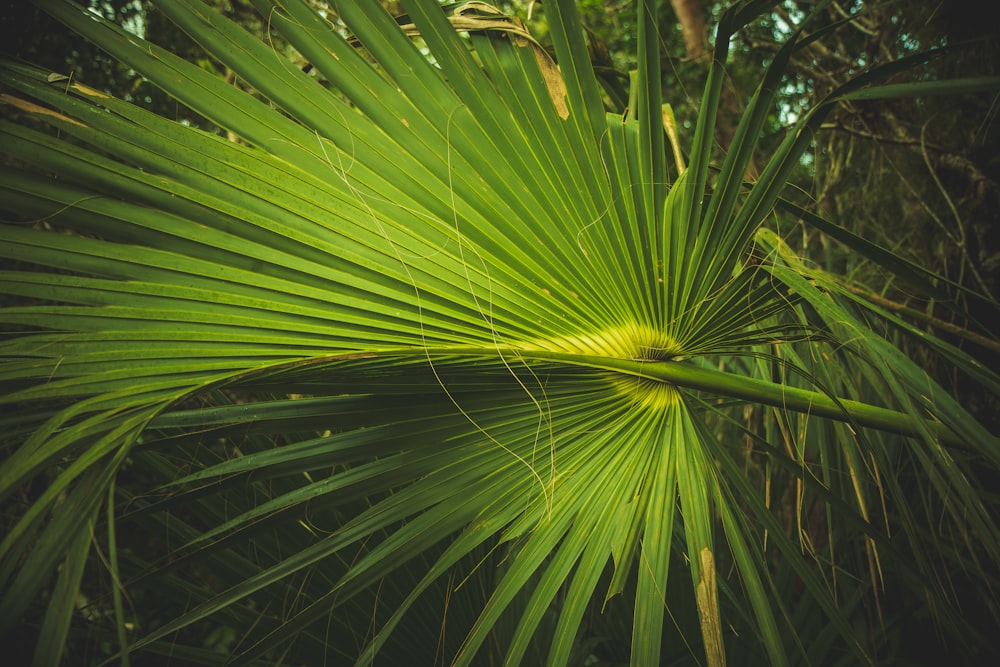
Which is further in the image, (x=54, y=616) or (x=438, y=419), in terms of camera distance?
(x=438, y=419)

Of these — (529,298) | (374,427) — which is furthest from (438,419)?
(529,298)

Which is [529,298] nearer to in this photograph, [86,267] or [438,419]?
[438,419]

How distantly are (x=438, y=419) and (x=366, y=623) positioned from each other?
555 mm

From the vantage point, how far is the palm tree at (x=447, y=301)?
838mm

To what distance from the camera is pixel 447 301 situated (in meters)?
1.00

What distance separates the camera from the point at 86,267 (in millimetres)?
856

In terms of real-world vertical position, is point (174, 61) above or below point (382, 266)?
above

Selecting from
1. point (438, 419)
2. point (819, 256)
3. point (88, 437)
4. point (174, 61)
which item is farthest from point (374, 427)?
point (819, 256)

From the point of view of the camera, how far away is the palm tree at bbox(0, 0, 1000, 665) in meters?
0.84

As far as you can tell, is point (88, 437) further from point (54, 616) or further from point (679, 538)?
point (679, 538)

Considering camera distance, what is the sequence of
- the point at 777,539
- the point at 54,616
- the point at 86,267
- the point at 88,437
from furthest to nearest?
the point at 777,539 → the point at 86,267 → the point at 88,437 → the point at 54,616

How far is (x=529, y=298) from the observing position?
102 cm

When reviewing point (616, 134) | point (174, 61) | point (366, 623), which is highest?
point (174, 61)

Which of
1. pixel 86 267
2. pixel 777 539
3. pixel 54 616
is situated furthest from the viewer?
pixel 777 539
